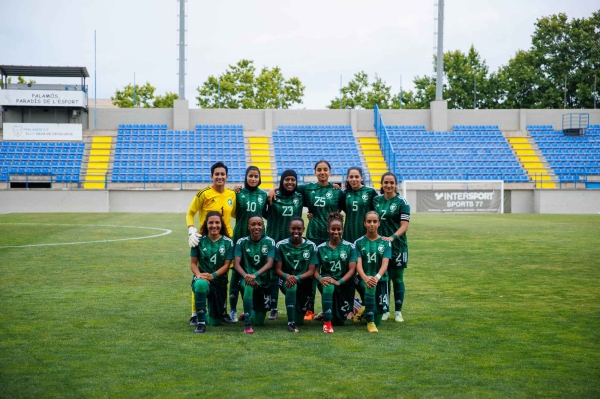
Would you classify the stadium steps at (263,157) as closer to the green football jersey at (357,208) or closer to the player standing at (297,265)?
the green football jersey at (357,208)

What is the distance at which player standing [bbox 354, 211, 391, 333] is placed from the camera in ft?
25.9

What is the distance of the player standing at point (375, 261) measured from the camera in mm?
7902

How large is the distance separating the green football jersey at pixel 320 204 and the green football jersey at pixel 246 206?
1.61ft

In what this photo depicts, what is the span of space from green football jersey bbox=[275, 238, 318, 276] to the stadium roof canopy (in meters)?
37.7

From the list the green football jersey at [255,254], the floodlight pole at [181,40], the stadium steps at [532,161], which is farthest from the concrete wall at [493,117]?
the green football jersey at [255,254]

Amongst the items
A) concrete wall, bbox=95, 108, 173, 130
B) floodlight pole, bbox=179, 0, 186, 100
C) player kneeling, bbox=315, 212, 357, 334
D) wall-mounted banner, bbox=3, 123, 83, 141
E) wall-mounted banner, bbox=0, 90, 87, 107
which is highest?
floodlight pole, bbox=179, 0, 186, 100

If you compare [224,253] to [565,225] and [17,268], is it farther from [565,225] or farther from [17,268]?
[565,225]

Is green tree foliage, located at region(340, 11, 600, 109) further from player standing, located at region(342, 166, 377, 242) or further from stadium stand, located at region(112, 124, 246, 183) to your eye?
player standing, located at region(342, 166, 377, 242)

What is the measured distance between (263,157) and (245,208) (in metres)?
34.3

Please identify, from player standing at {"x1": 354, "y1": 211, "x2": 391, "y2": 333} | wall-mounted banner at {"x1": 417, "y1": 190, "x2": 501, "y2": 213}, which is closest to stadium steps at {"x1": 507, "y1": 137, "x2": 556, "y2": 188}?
wall-mounted banner at {"x1": 417, "y1": 190, "x2": 501, "y2": 213}

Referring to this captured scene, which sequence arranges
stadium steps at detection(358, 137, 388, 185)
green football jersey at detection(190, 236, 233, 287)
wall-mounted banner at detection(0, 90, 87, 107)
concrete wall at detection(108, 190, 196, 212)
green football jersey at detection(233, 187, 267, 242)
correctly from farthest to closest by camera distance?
wall-mounted banner at detection(0, 90, 87, 107)
stadium steps at detection(358, 137, 388, 185)
concrete wall at detection(108, 190, 196, 212)
green football jersey at detection(233, 187, 267, 242)
green football jersey at detection(190, 236, 233, 287)

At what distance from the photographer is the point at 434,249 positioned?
16594 millimetres

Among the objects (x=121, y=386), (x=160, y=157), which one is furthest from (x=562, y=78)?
(x=121, y=386)

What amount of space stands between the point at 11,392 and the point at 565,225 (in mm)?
23116
